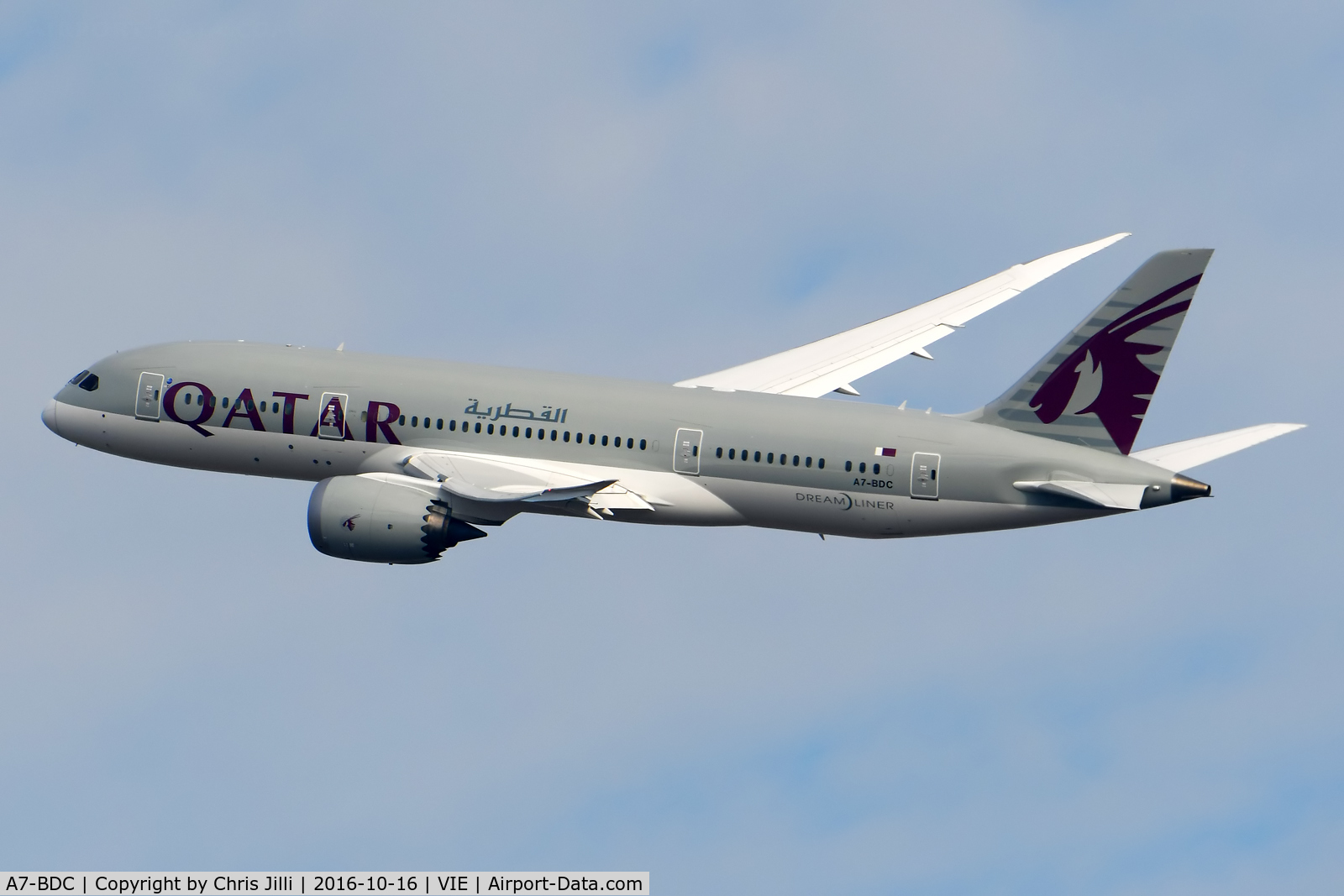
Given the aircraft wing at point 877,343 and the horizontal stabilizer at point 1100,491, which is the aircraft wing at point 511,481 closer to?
the aircraft wing at point 877,343

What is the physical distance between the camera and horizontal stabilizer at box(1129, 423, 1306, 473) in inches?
2281

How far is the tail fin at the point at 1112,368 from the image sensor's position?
56.7 m

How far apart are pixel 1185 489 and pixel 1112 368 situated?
3727mm

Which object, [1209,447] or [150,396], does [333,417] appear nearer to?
[150,396]

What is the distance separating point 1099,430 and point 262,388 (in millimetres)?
23280

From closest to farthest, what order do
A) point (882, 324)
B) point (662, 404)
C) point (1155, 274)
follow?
1. point (1155, 274)
2. point (662, 404)
3. point (882, 324)

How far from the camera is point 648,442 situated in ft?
199

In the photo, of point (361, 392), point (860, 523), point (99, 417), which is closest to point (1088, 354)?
point (860, 523)

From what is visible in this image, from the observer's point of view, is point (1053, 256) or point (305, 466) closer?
point (305, 466)

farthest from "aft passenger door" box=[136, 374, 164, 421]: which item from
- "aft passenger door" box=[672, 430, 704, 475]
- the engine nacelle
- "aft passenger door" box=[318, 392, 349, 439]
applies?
"aft passenger door" box=[672, 430, 704, 475]

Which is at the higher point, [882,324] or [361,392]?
[882,324]

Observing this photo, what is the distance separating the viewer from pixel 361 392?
62094mm

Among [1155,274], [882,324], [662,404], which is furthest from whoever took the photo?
[882,324]

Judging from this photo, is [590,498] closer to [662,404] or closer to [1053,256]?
[662,404]
